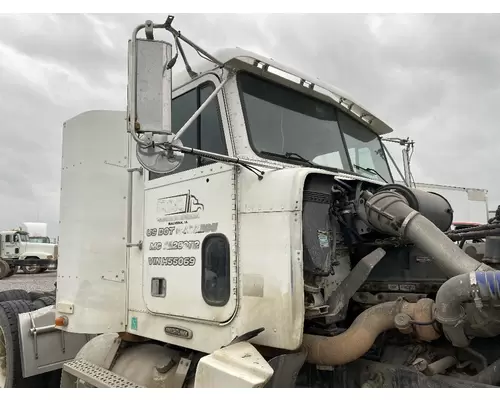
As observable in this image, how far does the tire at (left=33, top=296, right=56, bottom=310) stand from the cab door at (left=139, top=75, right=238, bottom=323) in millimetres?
2256

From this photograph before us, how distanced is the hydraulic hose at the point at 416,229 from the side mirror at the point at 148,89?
135cm

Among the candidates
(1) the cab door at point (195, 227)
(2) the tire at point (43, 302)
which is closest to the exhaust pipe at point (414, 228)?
(1) the cab door at point (195, 227)

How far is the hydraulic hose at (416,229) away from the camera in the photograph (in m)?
2.40

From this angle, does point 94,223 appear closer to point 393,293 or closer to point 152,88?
point 152,88

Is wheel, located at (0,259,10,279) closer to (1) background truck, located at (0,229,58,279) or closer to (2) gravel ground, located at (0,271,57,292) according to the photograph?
(2) gravel ground, located at (0,271,57,292)

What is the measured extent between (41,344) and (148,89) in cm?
332

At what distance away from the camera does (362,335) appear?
→ 2.72 metres

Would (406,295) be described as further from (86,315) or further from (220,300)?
(86,315)

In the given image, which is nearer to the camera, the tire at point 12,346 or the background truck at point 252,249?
the background truck at point 252,249

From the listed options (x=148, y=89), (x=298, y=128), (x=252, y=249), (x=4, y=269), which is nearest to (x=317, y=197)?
(x=252, y=249)

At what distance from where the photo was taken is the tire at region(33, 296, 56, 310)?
509cm

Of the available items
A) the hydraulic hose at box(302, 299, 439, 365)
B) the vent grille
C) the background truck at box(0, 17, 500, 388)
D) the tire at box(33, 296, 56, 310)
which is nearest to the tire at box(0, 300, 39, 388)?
the tire at box(33, 296, 56, 310)

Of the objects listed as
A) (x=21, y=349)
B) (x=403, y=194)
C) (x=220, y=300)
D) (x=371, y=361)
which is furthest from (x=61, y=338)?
(x=403, y=194)

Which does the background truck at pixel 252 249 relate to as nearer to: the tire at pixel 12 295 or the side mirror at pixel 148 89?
the side mirror at pixel 148 89
